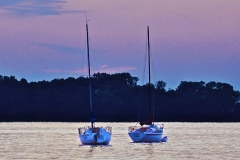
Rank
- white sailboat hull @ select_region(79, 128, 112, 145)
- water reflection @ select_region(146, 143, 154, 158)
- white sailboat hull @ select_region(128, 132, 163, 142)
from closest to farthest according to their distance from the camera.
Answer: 1. water reflection @ select_region(146, 143, 154, 158)
2. white sailboat hull @ select_region(79, 128, 112, 145)
3. white sailboat hull @ select_region(128, 132, 163, 142)

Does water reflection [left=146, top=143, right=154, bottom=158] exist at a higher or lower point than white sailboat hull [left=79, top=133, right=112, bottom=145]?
lower

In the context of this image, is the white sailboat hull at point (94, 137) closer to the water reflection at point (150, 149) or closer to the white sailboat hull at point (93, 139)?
the white sailboat hull at point (93, 139)

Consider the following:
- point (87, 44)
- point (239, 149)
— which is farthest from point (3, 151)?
point (239, 149)

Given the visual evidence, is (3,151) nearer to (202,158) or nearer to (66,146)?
(66,146)

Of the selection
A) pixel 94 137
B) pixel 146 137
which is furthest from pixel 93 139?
pixel 146 137

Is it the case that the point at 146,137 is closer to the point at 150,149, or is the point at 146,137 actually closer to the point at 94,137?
the point at 150,149

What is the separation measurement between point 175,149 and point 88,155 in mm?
11358

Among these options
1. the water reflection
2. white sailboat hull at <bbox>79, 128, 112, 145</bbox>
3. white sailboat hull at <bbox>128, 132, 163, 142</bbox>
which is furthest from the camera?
white sailboat hull at <bbox>128, 132, 163, 142</bbox>

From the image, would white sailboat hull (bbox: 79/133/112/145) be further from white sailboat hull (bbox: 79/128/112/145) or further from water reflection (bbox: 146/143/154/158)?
water reflection (bbox: 146/143/154/158)

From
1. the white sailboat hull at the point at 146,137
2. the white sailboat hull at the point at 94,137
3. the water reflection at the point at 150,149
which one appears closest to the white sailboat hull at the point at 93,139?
the white sailboat hull at the point at 94,137

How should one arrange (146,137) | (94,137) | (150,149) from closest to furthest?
(150,149)
(94,137)
(146,137)

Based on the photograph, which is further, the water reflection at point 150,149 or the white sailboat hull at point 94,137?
the white sailboat hull at point 94,137

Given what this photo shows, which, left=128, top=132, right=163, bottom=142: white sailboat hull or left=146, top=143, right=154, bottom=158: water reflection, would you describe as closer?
left=146, top=143, right=154, bottom=158: water reflection

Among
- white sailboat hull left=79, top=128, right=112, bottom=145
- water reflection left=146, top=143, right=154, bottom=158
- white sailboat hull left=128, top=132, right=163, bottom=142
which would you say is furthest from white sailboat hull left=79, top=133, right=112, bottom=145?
white sailboat hull left=128, top=132, right=163, bottom=142
